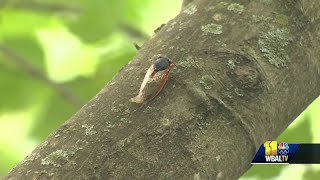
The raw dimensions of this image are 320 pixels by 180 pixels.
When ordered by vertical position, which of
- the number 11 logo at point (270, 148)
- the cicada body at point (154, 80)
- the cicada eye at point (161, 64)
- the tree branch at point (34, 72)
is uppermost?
the tree branch at point (34, 72)

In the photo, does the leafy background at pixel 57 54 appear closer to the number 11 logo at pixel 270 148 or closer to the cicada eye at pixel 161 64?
the number 11 logo at pixel 270 148

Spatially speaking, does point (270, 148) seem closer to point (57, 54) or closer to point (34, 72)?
point (34, 72)

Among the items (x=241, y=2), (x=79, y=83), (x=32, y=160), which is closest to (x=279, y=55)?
(x=241, y=2)

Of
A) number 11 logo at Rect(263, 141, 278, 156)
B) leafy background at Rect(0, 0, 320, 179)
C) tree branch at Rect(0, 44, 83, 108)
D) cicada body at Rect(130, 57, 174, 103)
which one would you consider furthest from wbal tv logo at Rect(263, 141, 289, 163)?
tree branch at Rect(0, 44, 83, 108)

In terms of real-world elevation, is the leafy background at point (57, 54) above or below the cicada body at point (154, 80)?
above

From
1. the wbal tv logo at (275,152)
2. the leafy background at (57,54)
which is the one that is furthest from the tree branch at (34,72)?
the wbal tv logo at (275,152)

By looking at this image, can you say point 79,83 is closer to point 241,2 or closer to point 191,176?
point 241,2

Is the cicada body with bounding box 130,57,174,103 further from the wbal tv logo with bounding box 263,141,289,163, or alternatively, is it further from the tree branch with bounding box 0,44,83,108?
the tree branch with bounding box 0,44,83,108

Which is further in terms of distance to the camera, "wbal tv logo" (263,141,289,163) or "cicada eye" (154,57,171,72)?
"wbal tv logo" (263,141,289,163)
